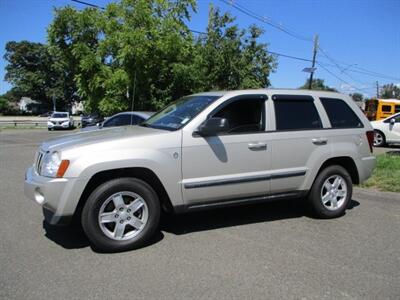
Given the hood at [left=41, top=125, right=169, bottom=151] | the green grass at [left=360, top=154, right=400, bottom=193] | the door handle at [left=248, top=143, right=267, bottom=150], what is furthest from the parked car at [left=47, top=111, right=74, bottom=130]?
the door handle at [left=248, top=143, right=267, bottom=150]

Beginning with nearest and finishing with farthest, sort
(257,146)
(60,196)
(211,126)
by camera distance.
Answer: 1. (60,196)
2. (211,126)
3. (257,146)

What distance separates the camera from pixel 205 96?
18.5 ft

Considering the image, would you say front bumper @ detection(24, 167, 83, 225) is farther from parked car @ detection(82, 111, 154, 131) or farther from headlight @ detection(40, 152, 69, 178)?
parked car @ detection(82, 111, 154, 131)

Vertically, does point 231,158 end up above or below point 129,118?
below

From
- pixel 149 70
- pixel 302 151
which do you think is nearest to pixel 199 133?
pixel 302 151

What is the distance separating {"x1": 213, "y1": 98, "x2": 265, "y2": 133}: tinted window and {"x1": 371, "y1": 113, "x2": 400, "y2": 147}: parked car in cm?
1297

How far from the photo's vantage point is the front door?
4.89 metres

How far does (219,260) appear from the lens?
14.2ft

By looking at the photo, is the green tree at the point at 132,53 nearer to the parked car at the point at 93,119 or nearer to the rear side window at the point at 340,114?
the parked car at the point at 93,119

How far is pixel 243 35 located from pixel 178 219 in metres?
15.8

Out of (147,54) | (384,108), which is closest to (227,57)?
(147,54)

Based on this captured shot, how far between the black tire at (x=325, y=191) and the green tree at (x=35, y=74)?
242 ft

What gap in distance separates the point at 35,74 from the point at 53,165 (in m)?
81.5

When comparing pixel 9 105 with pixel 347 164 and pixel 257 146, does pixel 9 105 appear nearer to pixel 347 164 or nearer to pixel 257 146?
pixel 347 164
